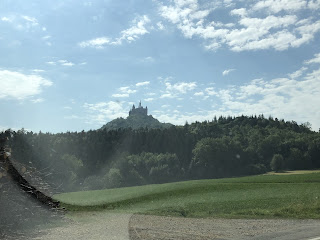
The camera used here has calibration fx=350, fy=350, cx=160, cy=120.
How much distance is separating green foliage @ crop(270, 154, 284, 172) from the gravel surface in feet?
295

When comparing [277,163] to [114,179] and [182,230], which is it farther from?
[182,230]

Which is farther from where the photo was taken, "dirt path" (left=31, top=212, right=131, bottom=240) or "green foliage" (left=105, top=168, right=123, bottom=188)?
"green foliage" (left=105, top=168, right=123, bottom=188)

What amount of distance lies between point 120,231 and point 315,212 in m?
10.4

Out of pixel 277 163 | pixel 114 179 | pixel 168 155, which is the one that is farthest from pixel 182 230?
pixel 168 155

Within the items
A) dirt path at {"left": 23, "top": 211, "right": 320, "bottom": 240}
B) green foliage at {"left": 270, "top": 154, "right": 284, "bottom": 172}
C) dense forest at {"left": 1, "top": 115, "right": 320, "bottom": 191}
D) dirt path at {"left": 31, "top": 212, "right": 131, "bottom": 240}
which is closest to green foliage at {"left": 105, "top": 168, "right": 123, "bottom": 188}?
dense forest at {"left": 1, "top": 115, "right": 320, "bottom": 191}

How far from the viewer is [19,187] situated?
13.8 metres

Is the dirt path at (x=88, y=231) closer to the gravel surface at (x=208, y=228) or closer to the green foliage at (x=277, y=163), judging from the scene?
the gravel surface at (x=208, y=228)

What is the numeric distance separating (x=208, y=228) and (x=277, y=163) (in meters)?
93.7

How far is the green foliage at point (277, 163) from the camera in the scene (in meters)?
99.9

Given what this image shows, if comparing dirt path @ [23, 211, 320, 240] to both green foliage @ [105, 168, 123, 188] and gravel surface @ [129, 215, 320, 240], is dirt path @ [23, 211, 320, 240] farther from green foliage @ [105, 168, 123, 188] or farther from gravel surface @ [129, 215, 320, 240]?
green foliage @ [105, 168, 123, 188]

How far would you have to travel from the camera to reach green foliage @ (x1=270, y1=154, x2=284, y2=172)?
99.9 meters

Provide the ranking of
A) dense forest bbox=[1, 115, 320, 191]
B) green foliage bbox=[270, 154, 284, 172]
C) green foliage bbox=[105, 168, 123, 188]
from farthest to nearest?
green foliage bbox=[270, 154, 284, 172] → dense forest bbox=[1, 115, 320, 191] → green foliage bbox=[105, 168, 123, 188]

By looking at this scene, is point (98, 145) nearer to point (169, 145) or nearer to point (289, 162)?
point (169, 145)

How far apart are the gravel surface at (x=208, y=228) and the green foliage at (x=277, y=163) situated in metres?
89.9
